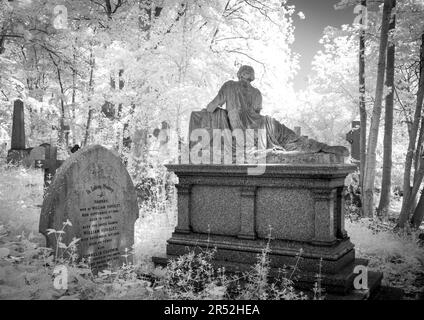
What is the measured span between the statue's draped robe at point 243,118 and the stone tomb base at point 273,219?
0.82m

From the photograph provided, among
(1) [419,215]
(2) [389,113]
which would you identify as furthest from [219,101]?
(1) [419,215]

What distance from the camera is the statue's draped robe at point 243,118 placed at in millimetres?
5949

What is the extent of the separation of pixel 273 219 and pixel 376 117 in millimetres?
5127

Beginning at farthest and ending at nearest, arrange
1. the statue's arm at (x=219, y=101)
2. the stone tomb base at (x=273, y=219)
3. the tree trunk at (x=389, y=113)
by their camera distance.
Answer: the tree trunk at (x=389, y=113), the statue's arm at (x=219, y=101), the stone tomb base at (x=273, y=219)

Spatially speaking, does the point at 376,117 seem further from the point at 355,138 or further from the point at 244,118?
the point at 244,118

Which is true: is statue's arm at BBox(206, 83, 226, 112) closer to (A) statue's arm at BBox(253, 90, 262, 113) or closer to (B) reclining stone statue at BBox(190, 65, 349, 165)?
(B) reclining stone statue at BBox(190, 65, 349, 165)

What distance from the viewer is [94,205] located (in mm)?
5137

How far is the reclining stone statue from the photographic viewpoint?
593cm

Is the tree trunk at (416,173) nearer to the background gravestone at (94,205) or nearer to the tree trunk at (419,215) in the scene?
the tree trunk at (419,215)

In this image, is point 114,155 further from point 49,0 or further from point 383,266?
point 49,0

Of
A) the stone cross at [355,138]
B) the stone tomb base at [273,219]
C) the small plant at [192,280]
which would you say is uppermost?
the stone cross at [355,138]

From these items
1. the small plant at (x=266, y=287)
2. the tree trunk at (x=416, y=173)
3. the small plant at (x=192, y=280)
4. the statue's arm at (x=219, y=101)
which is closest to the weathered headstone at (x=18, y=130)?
the statue's arm at (x=219, y=101)
